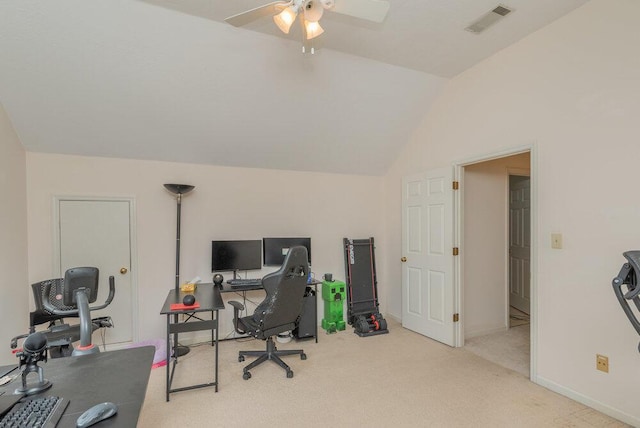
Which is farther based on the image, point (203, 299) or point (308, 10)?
point (203, 299)

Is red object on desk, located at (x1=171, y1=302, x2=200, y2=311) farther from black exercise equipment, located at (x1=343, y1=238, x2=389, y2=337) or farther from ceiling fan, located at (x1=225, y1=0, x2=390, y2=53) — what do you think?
black exercise equipment, located at (x1=343, y1=238, x2=389, y2=337)

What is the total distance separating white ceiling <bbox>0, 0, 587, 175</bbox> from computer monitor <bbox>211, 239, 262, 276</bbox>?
3.37 feet

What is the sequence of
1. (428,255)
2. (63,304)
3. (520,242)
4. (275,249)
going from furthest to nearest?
(520,242), (275,249), (428,255), (63,304)

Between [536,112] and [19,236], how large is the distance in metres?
4.86

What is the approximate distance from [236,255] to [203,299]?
0.90 metres

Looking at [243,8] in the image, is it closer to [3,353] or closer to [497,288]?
[3,353]

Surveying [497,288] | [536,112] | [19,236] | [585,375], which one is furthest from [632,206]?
[19,236]

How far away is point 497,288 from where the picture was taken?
13.2 feet

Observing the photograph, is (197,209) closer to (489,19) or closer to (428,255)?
(428,255)

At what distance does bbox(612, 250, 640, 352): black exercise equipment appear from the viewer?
5.44 feet

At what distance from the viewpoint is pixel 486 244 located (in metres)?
3.96

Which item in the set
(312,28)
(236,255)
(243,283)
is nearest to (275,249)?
(236,255)

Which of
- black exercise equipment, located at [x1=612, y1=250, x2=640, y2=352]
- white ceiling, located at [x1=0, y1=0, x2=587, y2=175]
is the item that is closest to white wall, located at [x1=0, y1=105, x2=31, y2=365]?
white ceiling, located at [x1=0, y1=0, x2=587, y2=175]

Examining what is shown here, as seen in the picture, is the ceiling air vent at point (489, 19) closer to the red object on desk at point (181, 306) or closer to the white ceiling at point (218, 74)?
the white ceiling at point (218, 74)
